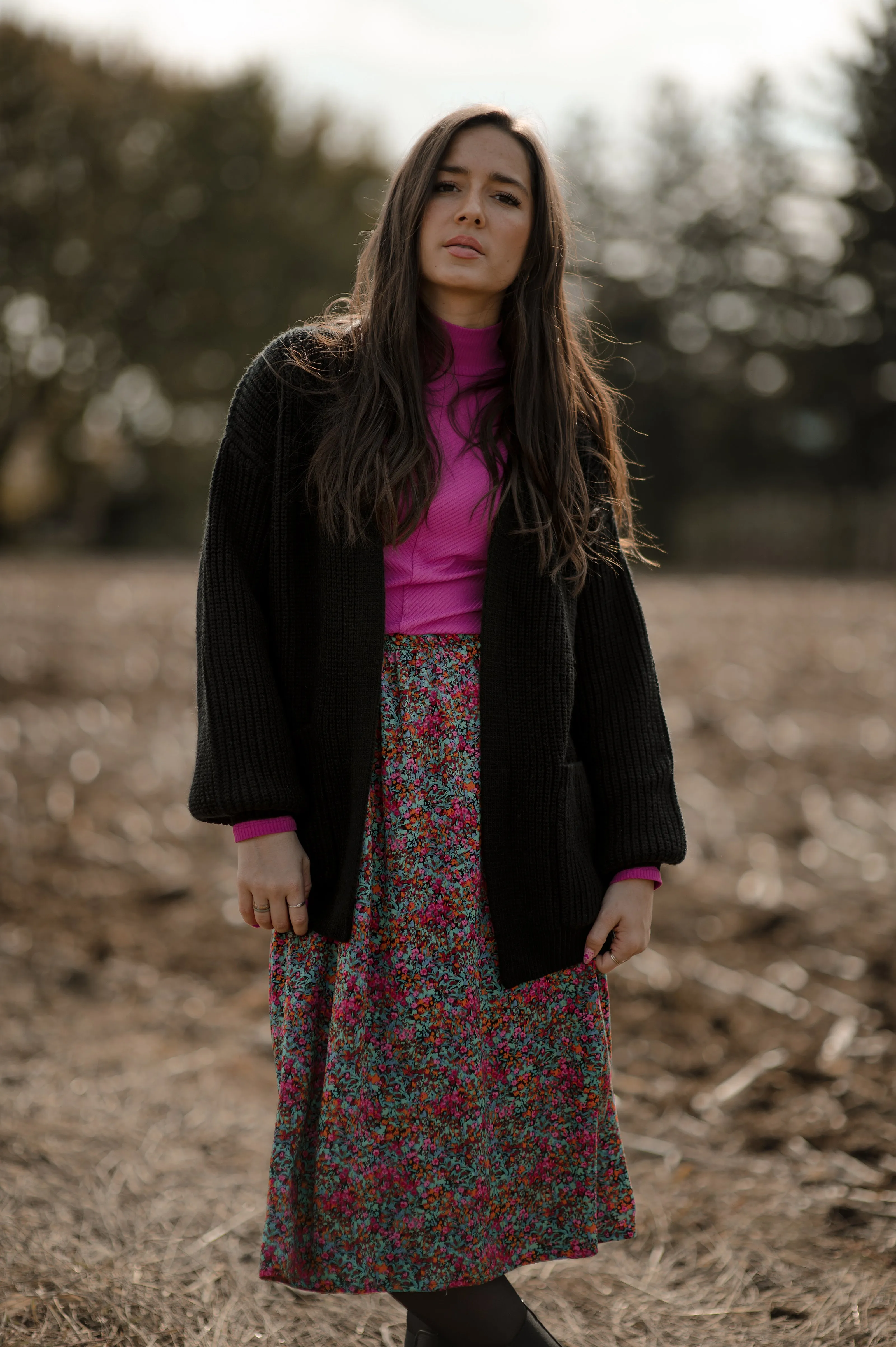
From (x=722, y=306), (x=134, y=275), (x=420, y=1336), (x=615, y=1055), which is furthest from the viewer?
(x=722, y=306)

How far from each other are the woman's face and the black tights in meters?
1.41

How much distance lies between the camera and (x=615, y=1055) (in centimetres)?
332

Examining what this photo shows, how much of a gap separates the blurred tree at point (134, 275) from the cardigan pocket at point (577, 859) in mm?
19696

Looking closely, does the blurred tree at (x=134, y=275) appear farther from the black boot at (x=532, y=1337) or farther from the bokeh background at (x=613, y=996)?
the black boot at (x=532, y=1337)

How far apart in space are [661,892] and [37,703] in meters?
3.63

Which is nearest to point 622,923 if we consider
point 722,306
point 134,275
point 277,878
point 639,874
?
point 639,874

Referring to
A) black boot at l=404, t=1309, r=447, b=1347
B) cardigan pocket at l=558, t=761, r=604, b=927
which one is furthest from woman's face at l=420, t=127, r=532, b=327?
black boot at l=404, t=1309, r=447, b=1347

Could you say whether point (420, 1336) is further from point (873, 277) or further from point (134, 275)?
point (873, 277)

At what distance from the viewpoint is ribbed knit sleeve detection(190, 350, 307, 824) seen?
1.59 meters

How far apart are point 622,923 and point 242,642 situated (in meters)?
0.66

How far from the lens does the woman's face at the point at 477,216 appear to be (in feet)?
5.57

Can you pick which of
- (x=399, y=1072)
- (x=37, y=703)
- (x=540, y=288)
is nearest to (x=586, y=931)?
(x=399, y=1072)

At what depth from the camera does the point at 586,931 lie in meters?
1.72

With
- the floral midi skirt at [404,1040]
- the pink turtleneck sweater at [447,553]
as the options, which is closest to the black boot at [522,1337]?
the floral midi skirt at [404,1040]
